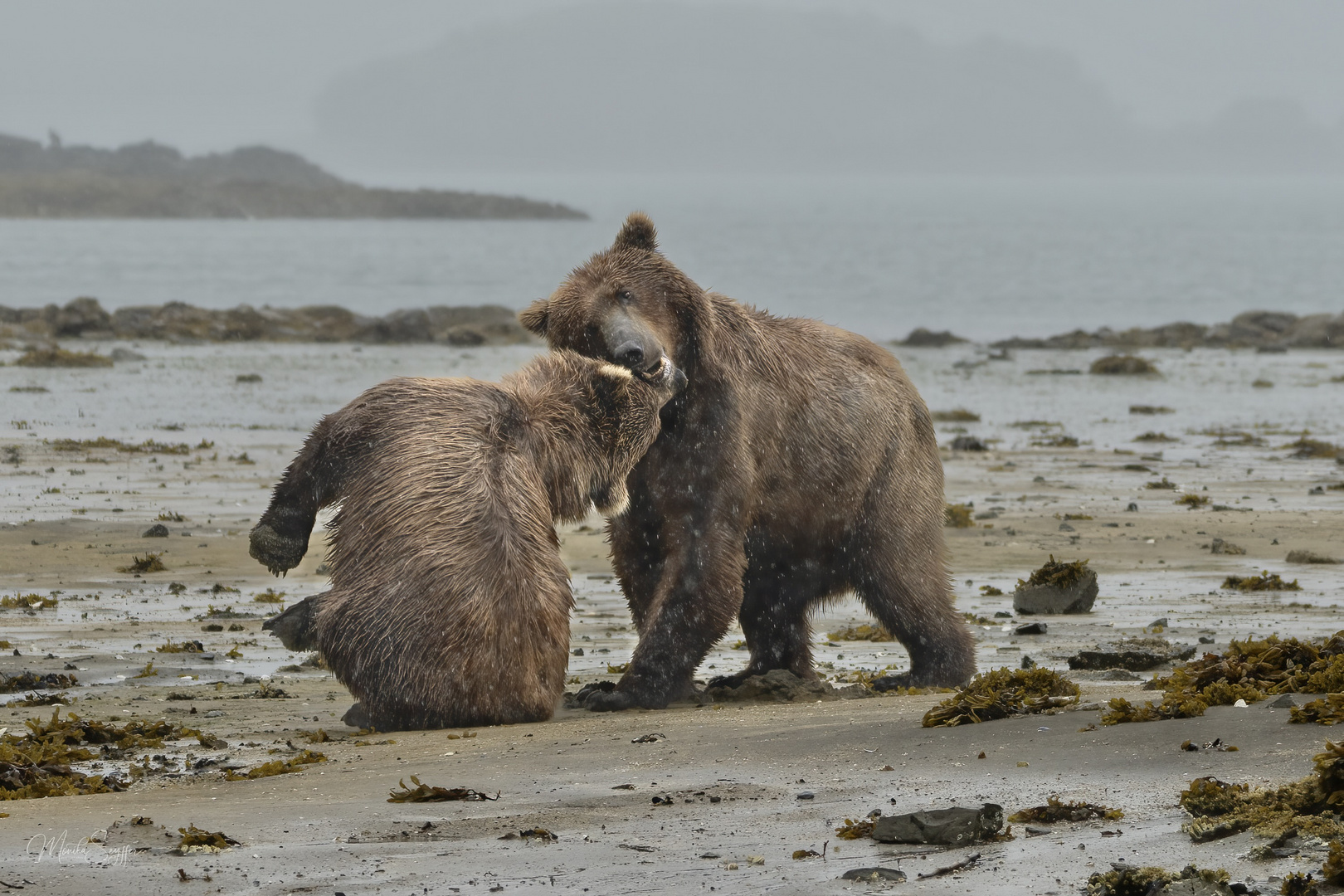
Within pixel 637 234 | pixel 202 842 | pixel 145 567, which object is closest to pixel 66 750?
pixel 202 842

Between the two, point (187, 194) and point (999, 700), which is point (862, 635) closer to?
point (999, 700)

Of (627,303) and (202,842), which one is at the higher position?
(627,303)

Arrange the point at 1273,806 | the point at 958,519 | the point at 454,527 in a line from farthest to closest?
1. the point at 958,519
2. the point at 454,527
3. the point at 1273,806

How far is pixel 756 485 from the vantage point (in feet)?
27.3

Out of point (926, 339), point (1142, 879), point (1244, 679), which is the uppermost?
point (926, 339)

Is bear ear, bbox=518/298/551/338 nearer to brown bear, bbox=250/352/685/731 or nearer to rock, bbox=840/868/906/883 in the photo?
brown bear, bbox=250/352/685/731

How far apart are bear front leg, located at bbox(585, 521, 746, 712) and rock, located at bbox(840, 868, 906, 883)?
322cm

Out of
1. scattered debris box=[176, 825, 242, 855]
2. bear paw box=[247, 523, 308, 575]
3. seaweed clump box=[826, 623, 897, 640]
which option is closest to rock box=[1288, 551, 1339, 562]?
seaweed clump box=[826, 623, 897, 640]

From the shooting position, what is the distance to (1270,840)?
14.9 feet

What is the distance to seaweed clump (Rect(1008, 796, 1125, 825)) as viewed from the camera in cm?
500

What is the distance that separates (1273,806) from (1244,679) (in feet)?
5.87

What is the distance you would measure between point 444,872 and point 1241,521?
1213 cm

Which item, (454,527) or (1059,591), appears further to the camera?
(1059,591)

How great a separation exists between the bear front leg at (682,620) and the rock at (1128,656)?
1950 mm
